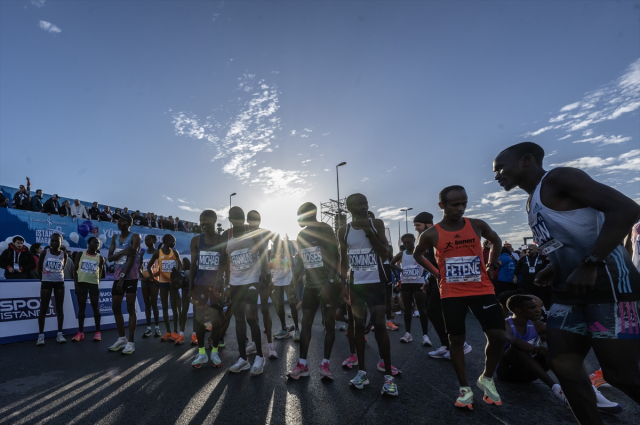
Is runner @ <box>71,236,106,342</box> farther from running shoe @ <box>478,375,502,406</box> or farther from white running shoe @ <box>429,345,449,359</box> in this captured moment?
running shoe @ <box>478,375,502,406</box>

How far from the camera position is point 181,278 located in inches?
246

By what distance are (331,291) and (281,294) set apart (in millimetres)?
3875

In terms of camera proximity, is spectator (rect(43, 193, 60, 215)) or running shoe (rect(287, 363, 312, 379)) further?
spectator (rect(43, 193, 60, 215))

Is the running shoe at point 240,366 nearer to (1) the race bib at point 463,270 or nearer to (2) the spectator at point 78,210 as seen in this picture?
(1) the race bib at point 463,270

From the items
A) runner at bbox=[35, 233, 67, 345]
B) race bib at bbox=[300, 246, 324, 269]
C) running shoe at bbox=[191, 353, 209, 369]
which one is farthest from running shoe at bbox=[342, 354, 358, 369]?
runner at bbox=[35, 233, 67, 345]

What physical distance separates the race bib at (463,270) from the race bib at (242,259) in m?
2.52

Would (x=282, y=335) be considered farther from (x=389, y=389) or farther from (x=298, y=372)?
(x=389, y=389)

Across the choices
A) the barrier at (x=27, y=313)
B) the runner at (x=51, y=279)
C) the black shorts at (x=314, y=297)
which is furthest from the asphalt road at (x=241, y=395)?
the barrier at (x=27, y=313)

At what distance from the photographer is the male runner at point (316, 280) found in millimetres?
3930

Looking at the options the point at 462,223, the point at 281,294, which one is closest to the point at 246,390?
the point at 462,223

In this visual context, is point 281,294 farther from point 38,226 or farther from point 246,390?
point 38,226

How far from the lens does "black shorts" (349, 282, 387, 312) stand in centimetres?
367

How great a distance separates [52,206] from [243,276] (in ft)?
39.1

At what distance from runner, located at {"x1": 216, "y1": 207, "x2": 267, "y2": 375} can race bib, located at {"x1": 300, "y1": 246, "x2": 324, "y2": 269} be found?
68cm
